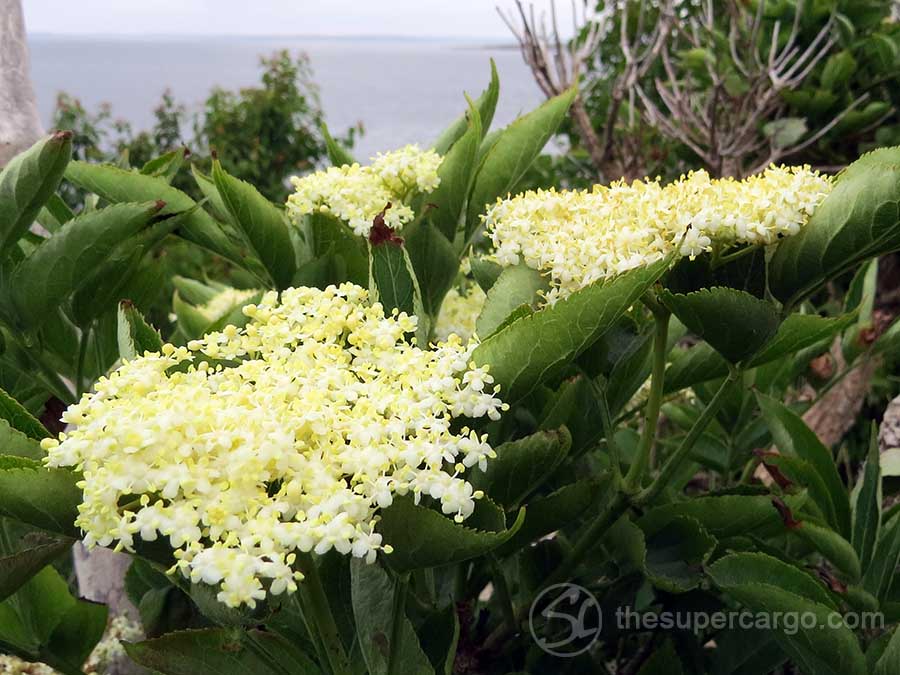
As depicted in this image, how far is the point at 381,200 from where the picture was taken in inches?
39.2

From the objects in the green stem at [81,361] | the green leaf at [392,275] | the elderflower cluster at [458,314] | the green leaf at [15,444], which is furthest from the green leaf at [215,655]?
the elderflower cluster at [458,314]

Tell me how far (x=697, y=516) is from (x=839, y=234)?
32 cm

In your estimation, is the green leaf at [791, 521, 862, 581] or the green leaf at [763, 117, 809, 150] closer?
the green leaf at [791, 521, 862, 581]

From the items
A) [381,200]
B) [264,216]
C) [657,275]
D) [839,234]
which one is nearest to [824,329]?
[839,234]

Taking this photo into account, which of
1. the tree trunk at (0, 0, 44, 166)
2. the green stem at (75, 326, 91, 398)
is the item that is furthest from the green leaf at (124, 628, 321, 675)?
the tree trunk at (0, 0, 44, 166)

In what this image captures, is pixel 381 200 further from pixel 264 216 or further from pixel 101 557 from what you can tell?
pixel 101 557

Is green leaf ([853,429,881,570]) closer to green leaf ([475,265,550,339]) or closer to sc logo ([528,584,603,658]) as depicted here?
sc logo ([528,584,603,658])

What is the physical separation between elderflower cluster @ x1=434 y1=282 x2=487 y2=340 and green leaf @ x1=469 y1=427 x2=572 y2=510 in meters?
0.39

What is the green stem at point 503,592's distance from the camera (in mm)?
861

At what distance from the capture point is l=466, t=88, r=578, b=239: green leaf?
1.00m

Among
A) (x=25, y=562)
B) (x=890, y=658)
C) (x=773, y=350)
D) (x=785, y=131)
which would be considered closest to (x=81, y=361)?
(x=25, y=562)

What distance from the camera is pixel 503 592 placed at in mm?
908

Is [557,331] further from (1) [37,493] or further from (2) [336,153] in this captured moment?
(2) [336,153]

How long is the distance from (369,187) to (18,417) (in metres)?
0.45
